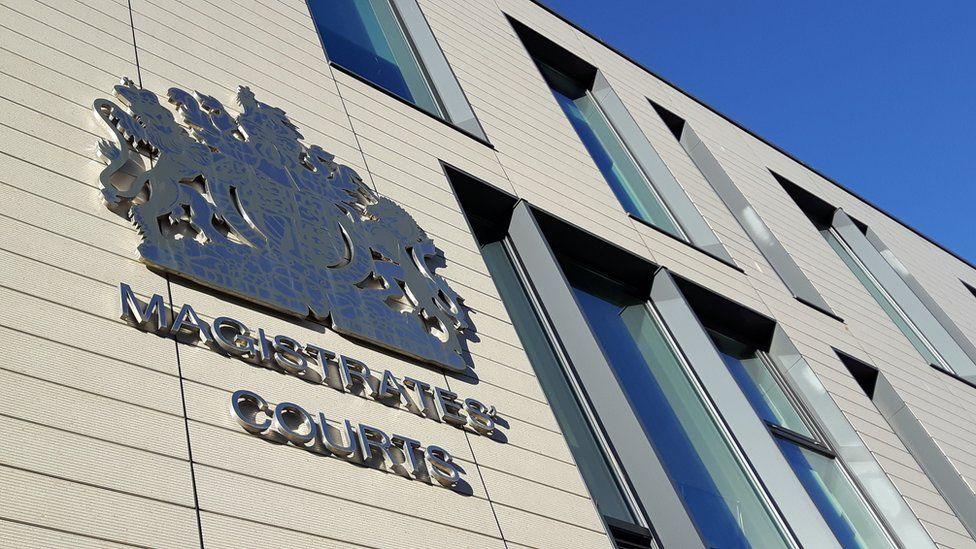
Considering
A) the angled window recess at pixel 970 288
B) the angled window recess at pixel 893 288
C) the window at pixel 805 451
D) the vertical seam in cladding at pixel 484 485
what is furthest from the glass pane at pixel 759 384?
the angled window recess at pixel 970 288

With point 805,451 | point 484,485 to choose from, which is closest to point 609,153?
point 805,451

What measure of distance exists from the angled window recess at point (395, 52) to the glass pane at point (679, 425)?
224cm

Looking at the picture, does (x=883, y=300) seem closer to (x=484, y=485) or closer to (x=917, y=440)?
(x=917, y=440)

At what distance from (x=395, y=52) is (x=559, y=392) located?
465cm

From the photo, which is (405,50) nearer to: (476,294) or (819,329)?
(476,294)

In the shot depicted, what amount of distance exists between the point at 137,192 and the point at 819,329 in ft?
28.7

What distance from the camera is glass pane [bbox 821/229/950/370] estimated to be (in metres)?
14.6

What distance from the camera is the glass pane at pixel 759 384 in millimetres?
9578

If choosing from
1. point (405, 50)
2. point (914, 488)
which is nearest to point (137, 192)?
point (405, 50)

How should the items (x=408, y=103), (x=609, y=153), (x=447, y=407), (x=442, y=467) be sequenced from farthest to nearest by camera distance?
(x=609, y=153) → (x=408, y=103) → (x=447, y=407) → (x=442, y=467)

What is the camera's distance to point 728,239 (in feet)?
38.0

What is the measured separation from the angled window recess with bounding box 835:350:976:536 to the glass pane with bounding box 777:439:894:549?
6.19ft

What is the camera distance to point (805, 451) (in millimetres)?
9273

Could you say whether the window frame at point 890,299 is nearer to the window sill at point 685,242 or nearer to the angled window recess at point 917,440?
the angled window recess at point 917,440
